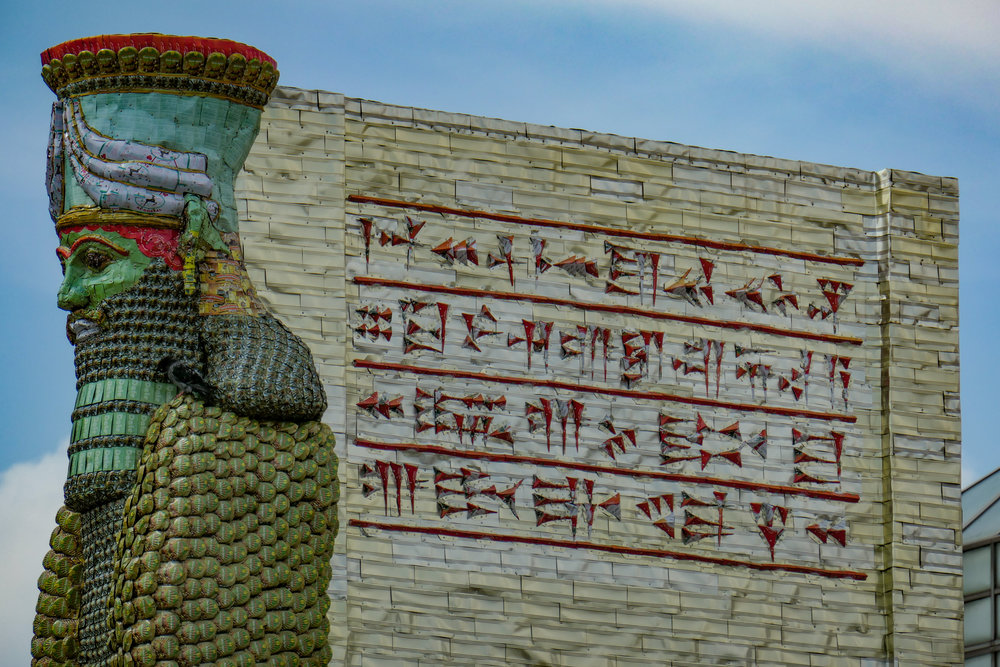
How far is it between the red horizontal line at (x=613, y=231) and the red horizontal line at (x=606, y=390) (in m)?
1.40

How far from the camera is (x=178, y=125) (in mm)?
13195

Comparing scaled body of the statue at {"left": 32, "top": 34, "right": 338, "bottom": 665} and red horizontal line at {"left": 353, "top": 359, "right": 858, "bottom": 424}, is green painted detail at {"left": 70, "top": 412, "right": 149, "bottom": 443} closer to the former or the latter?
scaled body of the statue at {"left": 32, "top": 34, "right": 338, "bottom": 665}

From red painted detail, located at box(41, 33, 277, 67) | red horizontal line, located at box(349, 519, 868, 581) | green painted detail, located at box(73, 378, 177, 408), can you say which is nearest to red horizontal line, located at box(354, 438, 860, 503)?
red horizontal line, located at box(349, 519, 868, 581)

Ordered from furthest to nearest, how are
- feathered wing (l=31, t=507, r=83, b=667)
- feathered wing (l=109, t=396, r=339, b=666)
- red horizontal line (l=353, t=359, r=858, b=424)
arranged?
red horizontal line (l=353, t=359, r=858, b=424), feathered wing (l=31, t=507, r=83, b=667), feathered wing (l=109, t=396, r=339, b=666)

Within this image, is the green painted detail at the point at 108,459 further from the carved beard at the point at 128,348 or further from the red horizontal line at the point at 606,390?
the red horizontal line at the point at 606,390

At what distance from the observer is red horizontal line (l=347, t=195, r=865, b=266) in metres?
17.3

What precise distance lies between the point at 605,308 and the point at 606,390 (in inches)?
29.1

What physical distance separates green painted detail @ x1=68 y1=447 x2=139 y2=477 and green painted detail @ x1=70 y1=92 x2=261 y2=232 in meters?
1.61

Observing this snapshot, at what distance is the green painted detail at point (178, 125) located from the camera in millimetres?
13141

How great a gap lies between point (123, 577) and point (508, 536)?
5.23 m

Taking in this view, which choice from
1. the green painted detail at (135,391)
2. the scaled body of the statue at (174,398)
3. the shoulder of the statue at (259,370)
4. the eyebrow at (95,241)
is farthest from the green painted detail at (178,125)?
the green painted detail at (135,391)

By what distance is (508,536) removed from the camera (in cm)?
1683

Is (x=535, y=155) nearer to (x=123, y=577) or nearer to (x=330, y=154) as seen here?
(x=330, y=154)

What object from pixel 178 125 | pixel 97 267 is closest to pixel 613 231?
A: pixel 178 125
